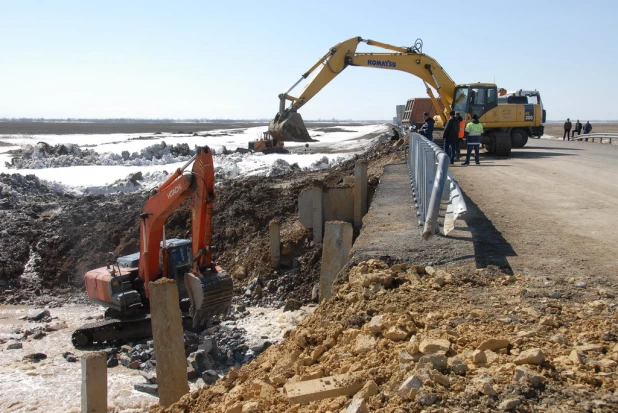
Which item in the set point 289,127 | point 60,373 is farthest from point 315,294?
point 289,127

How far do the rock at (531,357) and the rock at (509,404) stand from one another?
380mm

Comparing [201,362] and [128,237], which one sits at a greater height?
[128,237]

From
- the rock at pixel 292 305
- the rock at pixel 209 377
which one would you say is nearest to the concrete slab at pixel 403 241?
the rock at pixel 292 305

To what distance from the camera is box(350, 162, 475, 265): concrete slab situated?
574cm

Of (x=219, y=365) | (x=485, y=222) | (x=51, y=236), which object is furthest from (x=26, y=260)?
(x=485, y=222)

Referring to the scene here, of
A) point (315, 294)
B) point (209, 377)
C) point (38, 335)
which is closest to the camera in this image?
point (209, 377)

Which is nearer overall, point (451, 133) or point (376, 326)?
point (376, 326)

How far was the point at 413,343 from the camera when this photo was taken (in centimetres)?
353

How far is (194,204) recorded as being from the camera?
374 inches

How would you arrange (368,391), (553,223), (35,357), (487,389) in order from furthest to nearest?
(35,357), (553,223), (368,391), (487,389)

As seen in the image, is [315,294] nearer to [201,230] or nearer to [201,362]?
[201,230]

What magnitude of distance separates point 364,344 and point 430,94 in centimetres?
1900

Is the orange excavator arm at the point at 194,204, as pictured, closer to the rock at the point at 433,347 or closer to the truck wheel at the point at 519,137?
the rock at the point at 433,347

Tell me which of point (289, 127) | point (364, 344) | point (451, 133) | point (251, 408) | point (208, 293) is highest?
point (289, 127)
